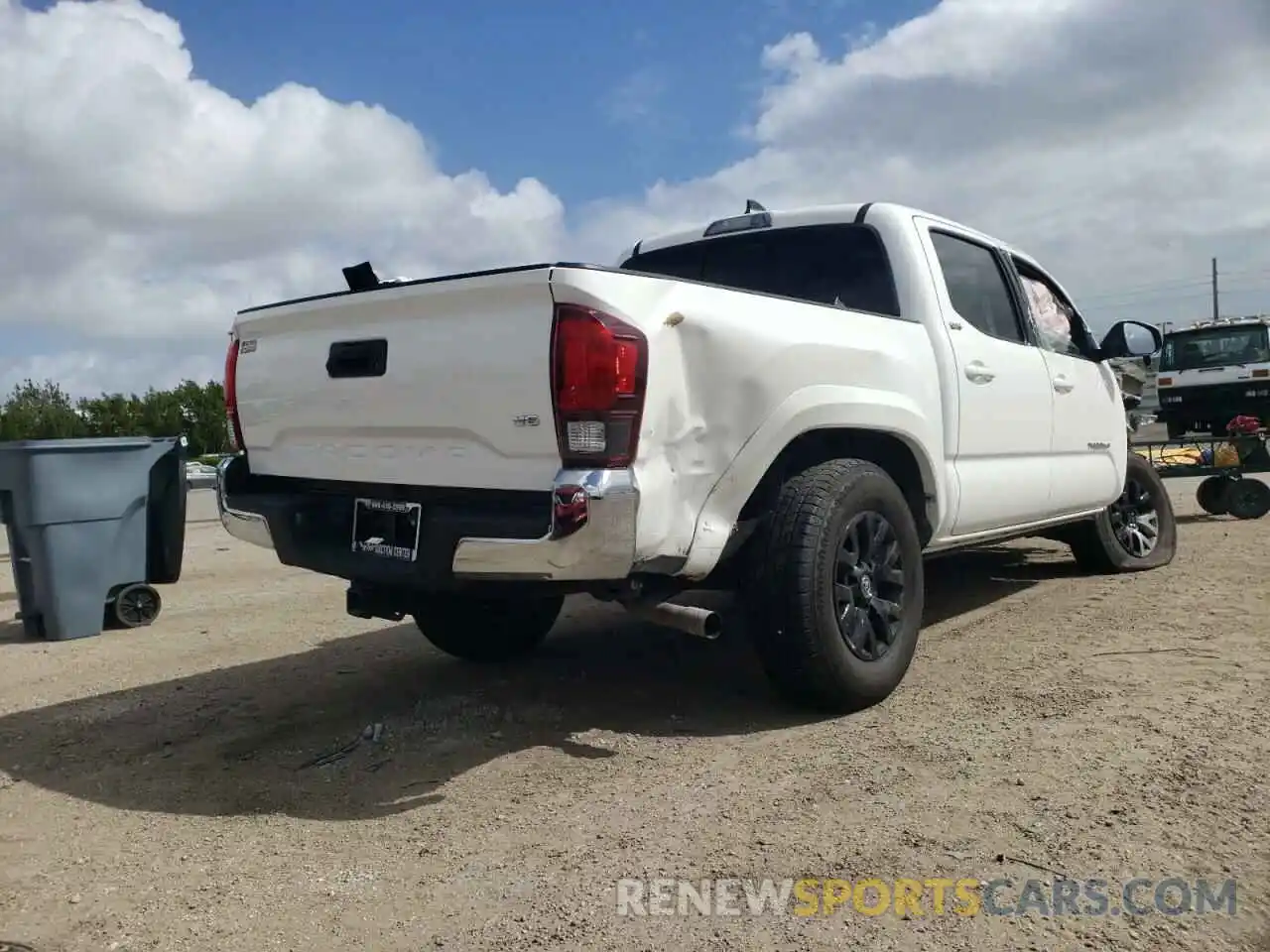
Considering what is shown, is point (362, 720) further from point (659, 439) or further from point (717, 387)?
point (717, 387)

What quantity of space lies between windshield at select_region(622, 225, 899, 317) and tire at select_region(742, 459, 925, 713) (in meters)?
0.99

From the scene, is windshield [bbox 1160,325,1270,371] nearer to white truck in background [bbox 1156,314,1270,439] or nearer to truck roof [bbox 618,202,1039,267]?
white truck in background [bbox 1156,314,1270,439]

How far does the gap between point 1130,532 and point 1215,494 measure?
333cm

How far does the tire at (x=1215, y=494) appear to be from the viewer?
9.30 m

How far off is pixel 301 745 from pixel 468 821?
1153 millimetres

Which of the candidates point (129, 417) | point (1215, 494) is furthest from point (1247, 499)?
point (129, 417)

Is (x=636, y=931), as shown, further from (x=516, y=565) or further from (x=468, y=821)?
(x=516, y=565)

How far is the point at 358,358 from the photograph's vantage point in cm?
358

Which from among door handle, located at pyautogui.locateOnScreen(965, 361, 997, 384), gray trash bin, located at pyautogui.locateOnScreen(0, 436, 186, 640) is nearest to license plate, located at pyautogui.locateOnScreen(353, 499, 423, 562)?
door handle, located at pyautogui.locateOnScreen(965, 361, 997, 384)

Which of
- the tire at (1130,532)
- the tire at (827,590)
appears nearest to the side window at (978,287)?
the tire at (827,590)

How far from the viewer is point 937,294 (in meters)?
4.58

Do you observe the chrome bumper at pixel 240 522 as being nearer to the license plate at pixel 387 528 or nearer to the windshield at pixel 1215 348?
the license plate at pixel 387 528

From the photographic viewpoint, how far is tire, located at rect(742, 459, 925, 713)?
354 centimetres

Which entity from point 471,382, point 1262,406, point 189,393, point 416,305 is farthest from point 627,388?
point 189,393
